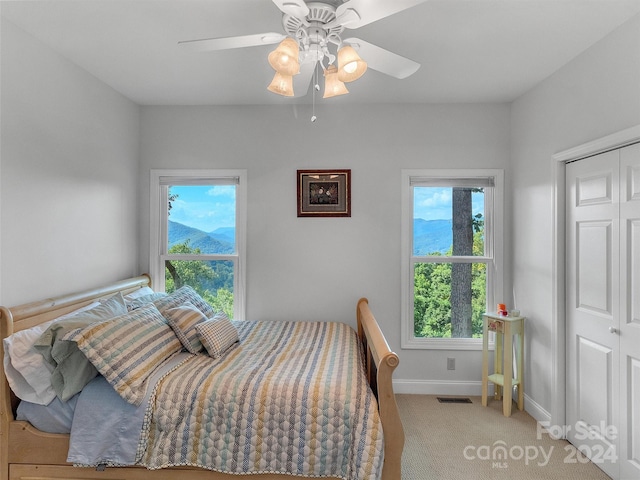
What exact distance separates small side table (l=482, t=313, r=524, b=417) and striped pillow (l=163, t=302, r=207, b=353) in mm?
2324

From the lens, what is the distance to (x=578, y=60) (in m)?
2.46

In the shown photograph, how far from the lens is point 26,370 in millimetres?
1852

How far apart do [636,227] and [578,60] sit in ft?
3.94

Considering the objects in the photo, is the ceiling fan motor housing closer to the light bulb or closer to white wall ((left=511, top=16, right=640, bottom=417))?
the light bulb

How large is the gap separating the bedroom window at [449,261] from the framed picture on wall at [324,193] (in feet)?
2.02

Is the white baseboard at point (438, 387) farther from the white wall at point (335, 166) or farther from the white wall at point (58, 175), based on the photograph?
the white wall at point (58, 175)

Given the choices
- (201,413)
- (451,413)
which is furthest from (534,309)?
(201,413)

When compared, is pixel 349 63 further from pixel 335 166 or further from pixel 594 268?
pixel 594 268

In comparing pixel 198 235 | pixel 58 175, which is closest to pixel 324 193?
pixel 198 235

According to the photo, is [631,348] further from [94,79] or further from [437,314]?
[94,79]

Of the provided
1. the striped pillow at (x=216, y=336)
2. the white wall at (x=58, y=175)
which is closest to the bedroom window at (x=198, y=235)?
the white wall at (x=58, y=175)

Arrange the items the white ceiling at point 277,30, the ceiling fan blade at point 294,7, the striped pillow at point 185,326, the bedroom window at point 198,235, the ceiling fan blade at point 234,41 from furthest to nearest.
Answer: the bedroom window at point 198,235 < the striped pillow at point 185,326 < the white ceiling at point 277,30 < the ceiling fan blade at point 234,41 < the ceiling fan blade at point 294,7

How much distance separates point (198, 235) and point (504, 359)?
290 cm

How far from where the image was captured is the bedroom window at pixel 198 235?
11.4 feet
